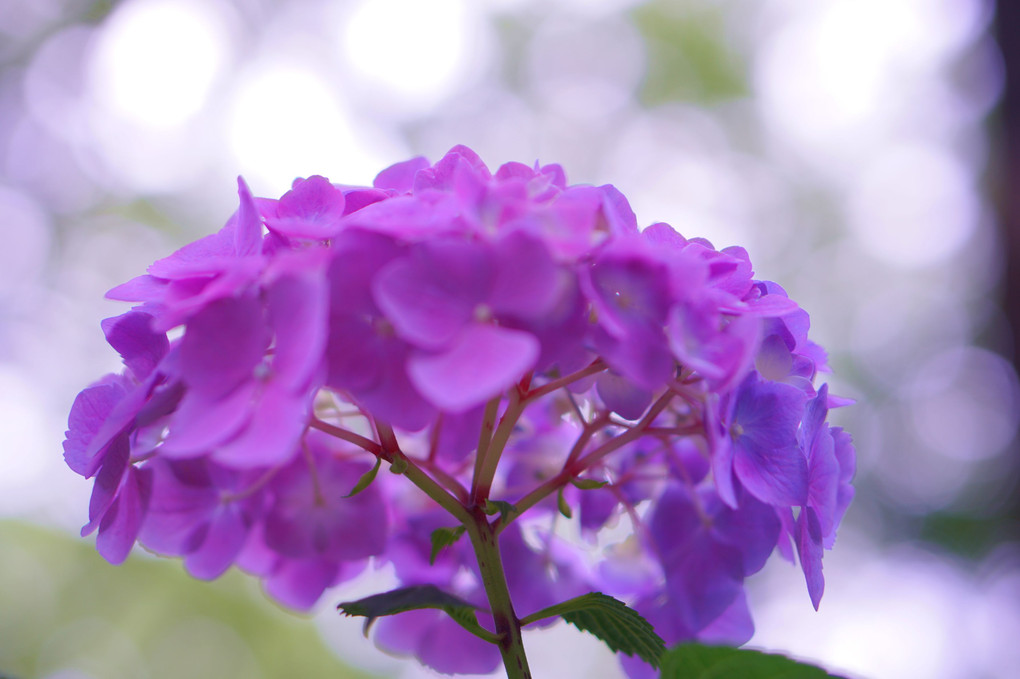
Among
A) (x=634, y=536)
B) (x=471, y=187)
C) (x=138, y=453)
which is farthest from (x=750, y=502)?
(x=138, y=453)

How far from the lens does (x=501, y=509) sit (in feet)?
1.64

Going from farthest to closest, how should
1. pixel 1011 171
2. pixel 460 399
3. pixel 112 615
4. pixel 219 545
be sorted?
pixel 112 615, pixel 1011 171, pixel 219 545, pixel 460 399

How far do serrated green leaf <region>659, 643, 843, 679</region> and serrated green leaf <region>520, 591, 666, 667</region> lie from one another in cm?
9

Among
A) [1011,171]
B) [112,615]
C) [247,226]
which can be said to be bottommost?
[247,226]

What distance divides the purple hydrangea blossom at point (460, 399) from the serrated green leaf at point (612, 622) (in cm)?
8

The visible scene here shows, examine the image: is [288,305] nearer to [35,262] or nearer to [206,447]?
[206,447]

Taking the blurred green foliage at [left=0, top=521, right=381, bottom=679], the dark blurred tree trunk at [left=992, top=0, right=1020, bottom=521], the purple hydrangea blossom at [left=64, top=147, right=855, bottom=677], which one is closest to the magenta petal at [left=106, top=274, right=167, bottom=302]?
the purple hydrangea blossom at [left=64, top=147, right=855, bottom=677]

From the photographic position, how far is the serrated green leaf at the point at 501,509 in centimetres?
50

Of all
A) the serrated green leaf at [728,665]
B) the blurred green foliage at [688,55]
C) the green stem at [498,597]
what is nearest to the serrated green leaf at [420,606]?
the green stem at [498,597]

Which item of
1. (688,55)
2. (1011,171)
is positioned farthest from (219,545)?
(688,55)

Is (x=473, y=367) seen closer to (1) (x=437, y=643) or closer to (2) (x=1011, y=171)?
(1) (x=437, y=643)

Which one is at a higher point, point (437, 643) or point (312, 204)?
point (312, 204)

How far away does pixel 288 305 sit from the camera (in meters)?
0.39

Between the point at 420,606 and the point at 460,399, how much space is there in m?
0.23
